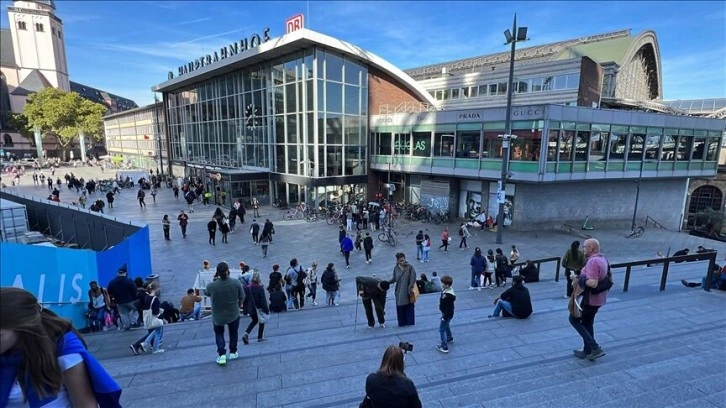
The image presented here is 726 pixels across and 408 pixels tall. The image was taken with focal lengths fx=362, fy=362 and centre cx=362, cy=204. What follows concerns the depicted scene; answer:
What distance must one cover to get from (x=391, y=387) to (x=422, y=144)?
22.8m

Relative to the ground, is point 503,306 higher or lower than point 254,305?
lower

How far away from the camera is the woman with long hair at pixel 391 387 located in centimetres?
290

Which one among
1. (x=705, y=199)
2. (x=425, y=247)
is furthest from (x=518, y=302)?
(x=705, y=199)

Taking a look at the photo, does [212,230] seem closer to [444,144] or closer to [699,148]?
[444,144]

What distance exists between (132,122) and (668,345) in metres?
78.8

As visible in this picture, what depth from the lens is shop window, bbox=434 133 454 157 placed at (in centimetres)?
2289

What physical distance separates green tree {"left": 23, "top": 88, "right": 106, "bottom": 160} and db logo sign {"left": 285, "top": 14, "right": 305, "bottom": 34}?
5406 centimetres

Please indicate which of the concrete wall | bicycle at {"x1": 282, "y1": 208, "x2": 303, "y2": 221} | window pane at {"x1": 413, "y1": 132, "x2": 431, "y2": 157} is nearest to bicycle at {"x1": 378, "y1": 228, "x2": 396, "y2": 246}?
bicycle at {"x1": 282, "y1": 208, "x2": 303, "y2": 221}

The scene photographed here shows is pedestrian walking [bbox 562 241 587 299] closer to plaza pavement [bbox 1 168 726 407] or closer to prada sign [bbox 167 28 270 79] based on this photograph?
plaza pavement [bbox 1 168 726 407]

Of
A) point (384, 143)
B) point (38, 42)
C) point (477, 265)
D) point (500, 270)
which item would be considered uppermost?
point (38, 42)

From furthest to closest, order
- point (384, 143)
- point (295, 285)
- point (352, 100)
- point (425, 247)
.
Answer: point (384, 143)
point (352, 100)
point (425, 247)
point (295, 285)

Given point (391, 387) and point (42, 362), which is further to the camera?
point (391, 387)

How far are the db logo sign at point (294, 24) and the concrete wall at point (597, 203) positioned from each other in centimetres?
1823

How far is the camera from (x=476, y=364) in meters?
5.09
